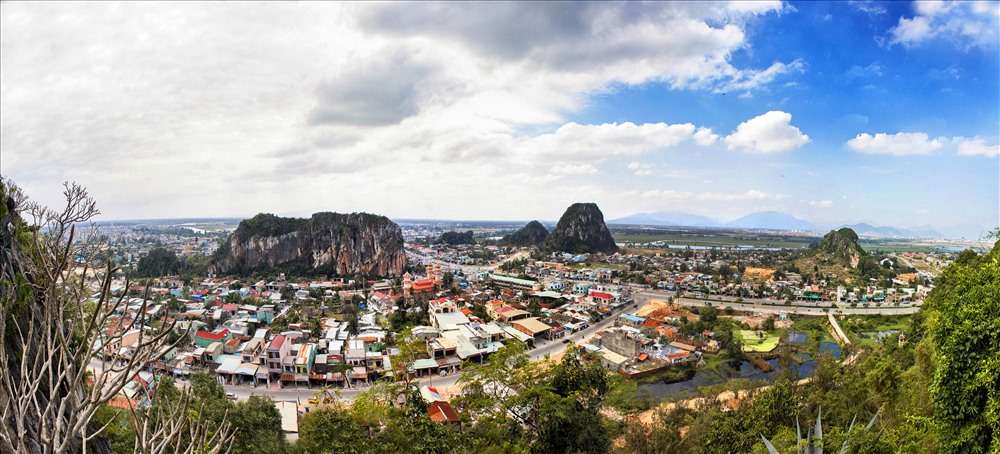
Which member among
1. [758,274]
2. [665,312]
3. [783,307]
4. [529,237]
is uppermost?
[529,237]

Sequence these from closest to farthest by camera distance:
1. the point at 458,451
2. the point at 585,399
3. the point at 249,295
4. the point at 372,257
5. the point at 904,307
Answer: the point at 458,451 < the point at 585,399 < the point at 904,307 < the point at 249,295 < the point at 372,257

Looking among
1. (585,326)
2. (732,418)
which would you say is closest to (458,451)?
(732,418)

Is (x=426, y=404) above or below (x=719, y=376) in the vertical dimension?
above

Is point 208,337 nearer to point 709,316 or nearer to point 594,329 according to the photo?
point 594,329

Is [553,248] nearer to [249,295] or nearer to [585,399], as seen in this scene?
[249,295]

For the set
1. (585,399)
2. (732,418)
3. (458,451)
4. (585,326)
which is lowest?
(585,326)

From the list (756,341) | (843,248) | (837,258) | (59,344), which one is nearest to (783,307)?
(756,341)

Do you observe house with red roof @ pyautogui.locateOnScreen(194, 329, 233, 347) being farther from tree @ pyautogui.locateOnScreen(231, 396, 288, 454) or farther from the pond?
the pond
